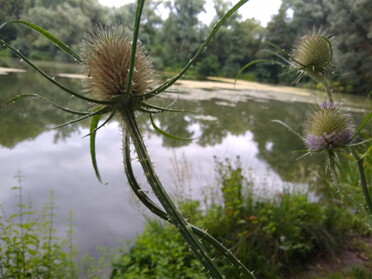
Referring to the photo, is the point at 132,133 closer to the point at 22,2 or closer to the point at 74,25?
the point at 22,2

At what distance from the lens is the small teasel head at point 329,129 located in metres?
0.94

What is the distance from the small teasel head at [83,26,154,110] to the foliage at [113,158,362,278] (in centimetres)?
199

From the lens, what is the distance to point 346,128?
39.1 inches

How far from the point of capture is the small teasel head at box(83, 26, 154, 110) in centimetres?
50

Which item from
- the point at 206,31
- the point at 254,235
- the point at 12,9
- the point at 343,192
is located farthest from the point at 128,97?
the point at 206,31

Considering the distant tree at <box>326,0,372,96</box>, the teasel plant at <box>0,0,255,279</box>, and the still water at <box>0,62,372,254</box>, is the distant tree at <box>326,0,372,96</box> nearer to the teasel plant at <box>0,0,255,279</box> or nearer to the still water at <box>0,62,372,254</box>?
the still water at <box>0,62,372,254</box>

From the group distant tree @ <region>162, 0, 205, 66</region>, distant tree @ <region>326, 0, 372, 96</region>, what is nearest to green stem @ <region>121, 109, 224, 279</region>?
distant tree @ <region>162, 0, 205, 66</region>

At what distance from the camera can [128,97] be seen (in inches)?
16.8

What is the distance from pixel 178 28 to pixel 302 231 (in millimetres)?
6494

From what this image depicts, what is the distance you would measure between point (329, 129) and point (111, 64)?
0.75 meters

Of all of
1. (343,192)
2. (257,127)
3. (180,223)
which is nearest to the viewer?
(180,223)

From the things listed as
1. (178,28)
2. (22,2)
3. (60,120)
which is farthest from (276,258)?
(178,28)

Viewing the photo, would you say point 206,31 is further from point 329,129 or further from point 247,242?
point 329,129

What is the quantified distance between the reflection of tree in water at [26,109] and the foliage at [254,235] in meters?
1.45
